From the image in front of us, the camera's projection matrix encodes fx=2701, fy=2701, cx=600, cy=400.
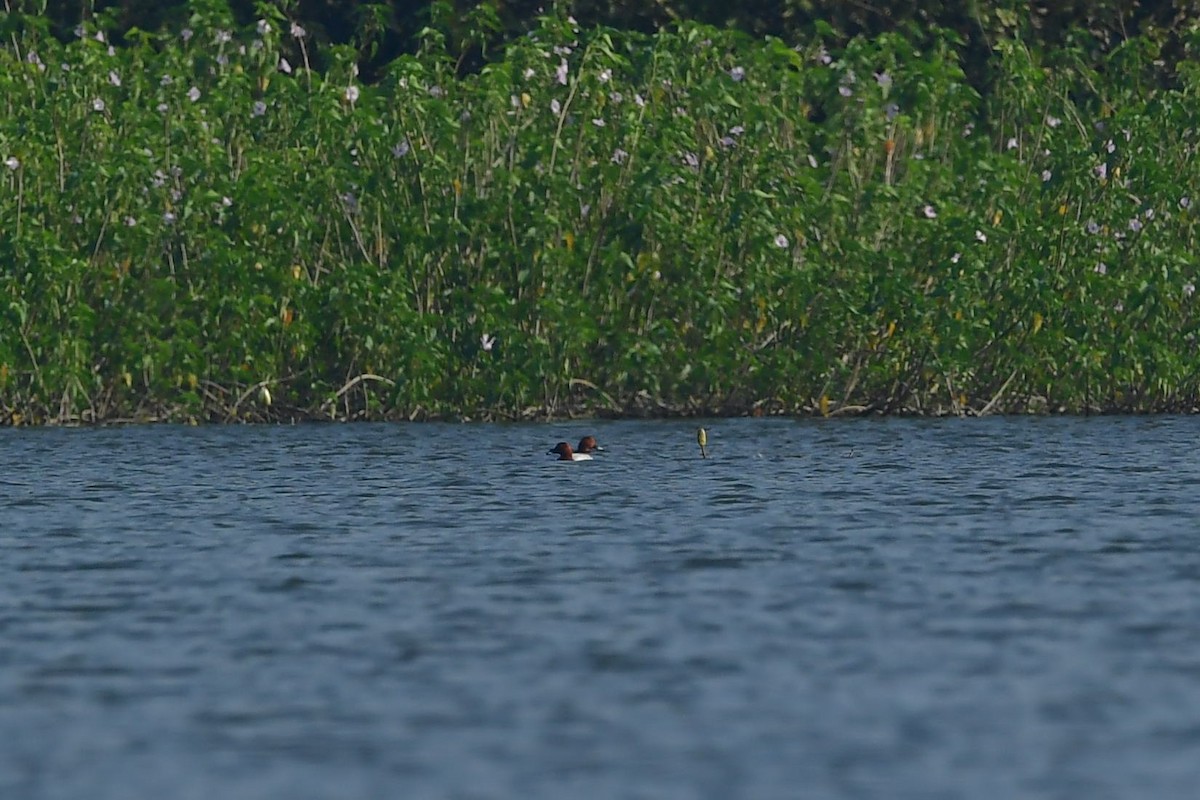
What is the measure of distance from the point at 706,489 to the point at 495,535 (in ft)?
12.4

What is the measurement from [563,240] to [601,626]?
16.0 m

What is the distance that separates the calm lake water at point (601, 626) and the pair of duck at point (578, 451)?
20cm

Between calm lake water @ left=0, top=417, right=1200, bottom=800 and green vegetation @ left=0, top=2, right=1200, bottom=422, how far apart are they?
13.2 ft

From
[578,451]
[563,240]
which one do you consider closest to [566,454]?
[578,451]

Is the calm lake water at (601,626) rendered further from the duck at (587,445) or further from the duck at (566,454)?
the duck at (587,445)

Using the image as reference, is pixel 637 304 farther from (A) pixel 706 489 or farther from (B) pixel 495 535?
(B) pixel 495 535

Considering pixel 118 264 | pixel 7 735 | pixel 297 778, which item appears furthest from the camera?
pixel 118 264

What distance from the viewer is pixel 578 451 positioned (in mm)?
25828

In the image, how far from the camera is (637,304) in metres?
30.9

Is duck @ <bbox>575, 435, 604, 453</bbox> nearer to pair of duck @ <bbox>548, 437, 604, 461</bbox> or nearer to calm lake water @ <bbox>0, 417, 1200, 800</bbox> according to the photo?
pair of duck @ <bbox>548, 437, 604, 461</bbox>

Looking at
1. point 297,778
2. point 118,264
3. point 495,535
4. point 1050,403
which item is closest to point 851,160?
point 1050,403

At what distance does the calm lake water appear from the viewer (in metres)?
10.9

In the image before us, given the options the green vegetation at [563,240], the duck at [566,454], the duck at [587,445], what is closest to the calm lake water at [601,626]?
the duck at [566,454]

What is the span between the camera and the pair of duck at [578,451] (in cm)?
2520
